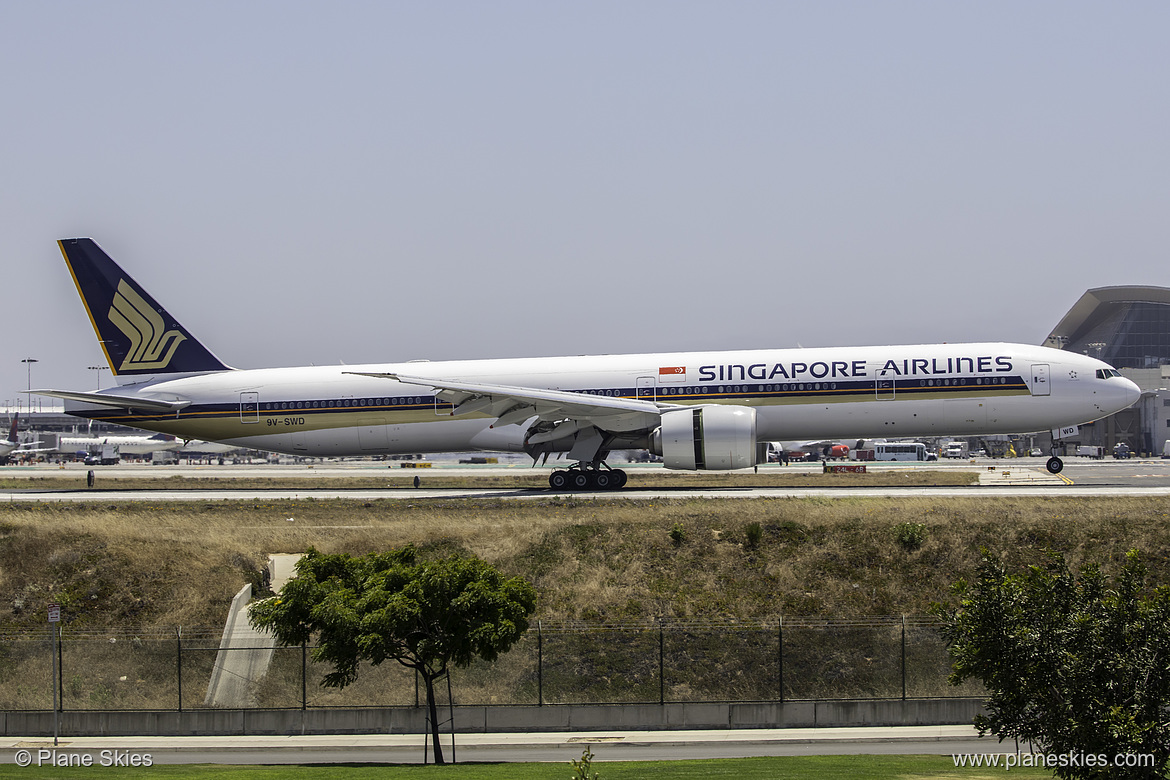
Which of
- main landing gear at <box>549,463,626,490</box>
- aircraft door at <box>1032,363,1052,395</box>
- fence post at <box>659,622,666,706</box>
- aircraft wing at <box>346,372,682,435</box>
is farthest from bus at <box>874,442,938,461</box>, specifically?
fence post at <box>659,622,666,706</box>

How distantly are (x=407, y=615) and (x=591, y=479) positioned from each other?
1896 cm

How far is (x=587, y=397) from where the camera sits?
107ft

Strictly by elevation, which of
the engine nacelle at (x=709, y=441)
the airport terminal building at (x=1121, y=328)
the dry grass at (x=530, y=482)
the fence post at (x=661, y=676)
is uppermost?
the airport terminal building at (x=1121, y=328)

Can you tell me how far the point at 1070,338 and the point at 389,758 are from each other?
123 meters

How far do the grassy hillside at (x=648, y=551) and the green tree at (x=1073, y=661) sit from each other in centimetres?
1165

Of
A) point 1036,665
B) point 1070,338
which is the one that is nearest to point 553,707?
point 1036,665

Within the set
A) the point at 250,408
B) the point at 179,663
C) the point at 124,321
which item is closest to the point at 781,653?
the point at 179,663

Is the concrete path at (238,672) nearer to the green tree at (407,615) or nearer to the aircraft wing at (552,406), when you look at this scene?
the green tree at (407,615)

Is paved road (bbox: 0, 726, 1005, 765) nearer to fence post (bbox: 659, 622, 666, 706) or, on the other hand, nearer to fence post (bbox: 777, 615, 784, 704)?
fence post (bbox: 659, 622, 666, 706)

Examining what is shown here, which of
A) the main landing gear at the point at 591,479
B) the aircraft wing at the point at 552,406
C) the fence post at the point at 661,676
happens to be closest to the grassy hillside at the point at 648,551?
the fence post at the point at 661,676

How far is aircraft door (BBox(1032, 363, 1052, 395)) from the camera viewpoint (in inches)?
1287

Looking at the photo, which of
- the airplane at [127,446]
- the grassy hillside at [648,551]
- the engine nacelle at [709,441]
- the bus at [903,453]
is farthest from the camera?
the airplane at [127,446]

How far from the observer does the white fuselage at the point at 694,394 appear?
108 feet

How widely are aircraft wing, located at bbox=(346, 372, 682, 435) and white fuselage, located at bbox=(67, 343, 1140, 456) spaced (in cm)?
97
